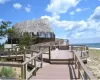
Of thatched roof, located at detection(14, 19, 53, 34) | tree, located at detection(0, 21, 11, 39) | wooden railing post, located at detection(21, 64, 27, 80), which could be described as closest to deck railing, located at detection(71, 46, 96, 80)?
wooden railing post, located at detection(21, 64, 27, 80)

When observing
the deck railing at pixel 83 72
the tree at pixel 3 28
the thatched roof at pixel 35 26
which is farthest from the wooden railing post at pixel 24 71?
the thatched roof at pixel 35 26

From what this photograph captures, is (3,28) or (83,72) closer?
(83,72)

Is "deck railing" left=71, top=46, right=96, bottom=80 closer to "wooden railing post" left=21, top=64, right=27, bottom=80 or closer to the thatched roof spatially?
"wooden railing post" left=21, top=64, right=27, bottom=80

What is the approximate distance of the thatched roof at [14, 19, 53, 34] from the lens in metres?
40.6

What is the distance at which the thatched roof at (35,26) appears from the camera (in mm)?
40609

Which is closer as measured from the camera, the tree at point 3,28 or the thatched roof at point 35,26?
the tree at point 3,28

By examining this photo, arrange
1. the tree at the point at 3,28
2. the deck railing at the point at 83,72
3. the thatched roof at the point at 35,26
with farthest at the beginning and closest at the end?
the thatched roof at the point at 35,26 < the tree at the point at 3,28 < the deck railing at the point at 83,72

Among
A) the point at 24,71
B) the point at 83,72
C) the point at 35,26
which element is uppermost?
the point at 35,26

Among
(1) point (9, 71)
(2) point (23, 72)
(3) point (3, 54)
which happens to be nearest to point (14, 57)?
(3) point (3, 54)

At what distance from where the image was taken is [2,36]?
1060 inches

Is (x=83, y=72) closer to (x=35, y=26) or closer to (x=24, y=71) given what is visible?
(x=24, y=71)

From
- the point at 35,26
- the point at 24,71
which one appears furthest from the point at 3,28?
the point at 24,71

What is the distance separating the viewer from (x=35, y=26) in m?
41.5

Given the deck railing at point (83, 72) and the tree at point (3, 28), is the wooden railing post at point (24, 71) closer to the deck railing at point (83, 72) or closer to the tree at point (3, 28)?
the deck railing at point (83, 72)
